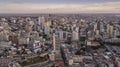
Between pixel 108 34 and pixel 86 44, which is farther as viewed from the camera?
pixel 108 34

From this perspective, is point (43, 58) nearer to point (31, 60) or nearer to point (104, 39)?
point (31, 60)

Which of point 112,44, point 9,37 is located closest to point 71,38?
point 112,44

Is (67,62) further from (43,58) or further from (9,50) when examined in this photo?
(9,50)

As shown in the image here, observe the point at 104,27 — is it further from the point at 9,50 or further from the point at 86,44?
the point at 9,50

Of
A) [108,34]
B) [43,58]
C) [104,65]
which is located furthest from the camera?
[108,34]

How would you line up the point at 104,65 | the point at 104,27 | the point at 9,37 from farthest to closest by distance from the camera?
the point at 104,27 < the point at 9,37 < the point at 104,65

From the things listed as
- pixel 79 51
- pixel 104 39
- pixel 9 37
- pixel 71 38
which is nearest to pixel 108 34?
pixel 104 39

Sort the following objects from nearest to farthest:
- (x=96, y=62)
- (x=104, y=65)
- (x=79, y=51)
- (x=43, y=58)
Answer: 1. (x=104, y=65)
2. (x=96, y=62)
3. (x=43, y=58)
4. (x=79, y=51)

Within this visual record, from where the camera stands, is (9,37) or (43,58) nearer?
(43,58)
